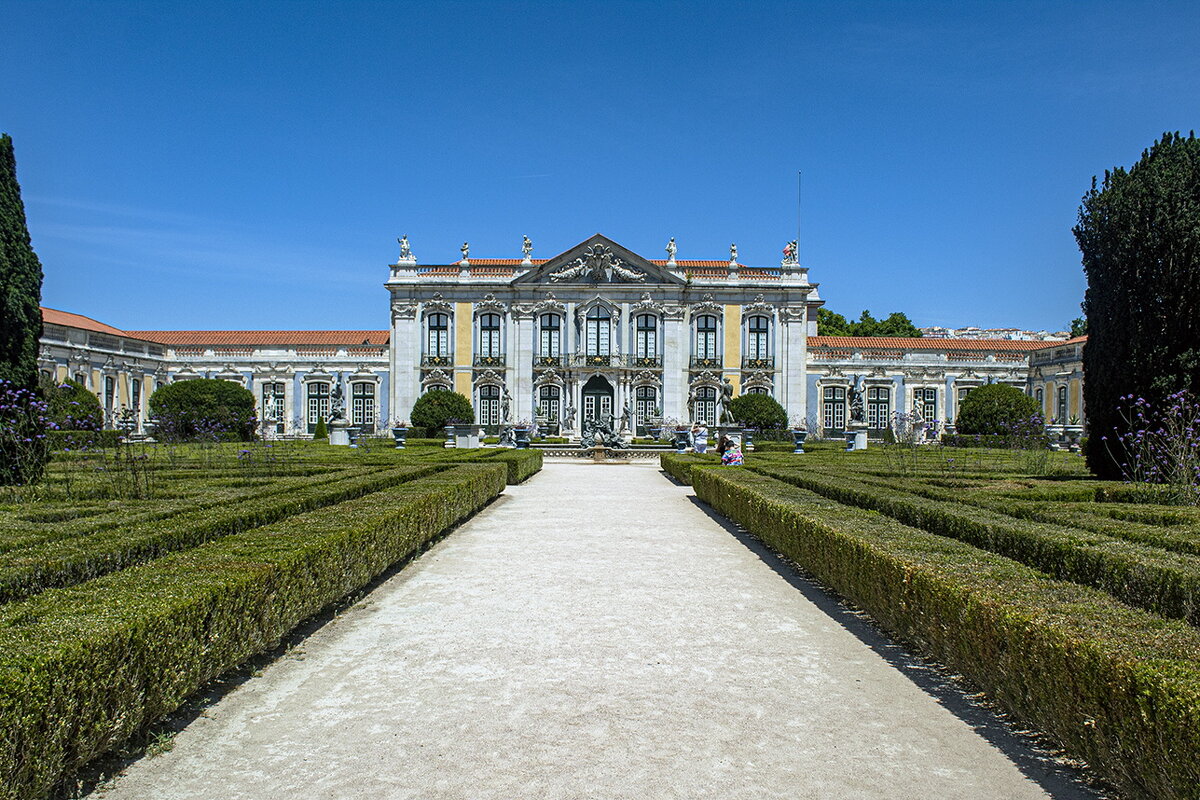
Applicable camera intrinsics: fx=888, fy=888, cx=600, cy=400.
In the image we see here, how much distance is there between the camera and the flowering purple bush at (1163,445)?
8.43 metres

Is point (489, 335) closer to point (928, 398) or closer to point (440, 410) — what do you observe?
point (440, 410)

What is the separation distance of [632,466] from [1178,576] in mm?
18378

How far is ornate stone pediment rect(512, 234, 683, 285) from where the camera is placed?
37281mm

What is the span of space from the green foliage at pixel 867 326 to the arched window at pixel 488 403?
79.8 ft

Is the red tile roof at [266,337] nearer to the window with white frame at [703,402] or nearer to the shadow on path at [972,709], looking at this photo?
the window with white frame at [703,402]

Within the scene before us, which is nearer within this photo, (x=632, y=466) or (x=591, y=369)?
(x=632, y=466)

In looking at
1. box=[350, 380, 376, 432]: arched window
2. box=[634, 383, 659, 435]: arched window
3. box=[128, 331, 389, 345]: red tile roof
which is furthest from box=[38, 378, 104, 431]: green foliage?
box=[634, 383, 659, 435]: arched window

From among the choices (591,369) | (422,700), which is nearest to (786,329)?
(591,369)

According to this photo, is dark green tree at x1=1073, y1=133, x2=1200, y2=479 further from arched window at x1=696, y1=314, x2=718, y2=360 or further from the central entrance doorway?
the central entrance doorway

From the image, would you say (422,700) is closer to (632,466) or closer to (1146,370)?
(1146,370)

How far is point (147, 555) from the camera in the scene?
5.34 m

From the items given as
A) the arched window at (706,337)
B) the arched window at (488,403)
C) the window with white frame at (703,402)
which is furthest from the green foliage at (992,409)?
the arched window at (488,403)

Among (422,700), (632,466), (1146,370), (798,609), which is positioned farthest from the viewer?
(632,466)

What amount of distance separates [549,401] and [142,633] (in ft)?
113
